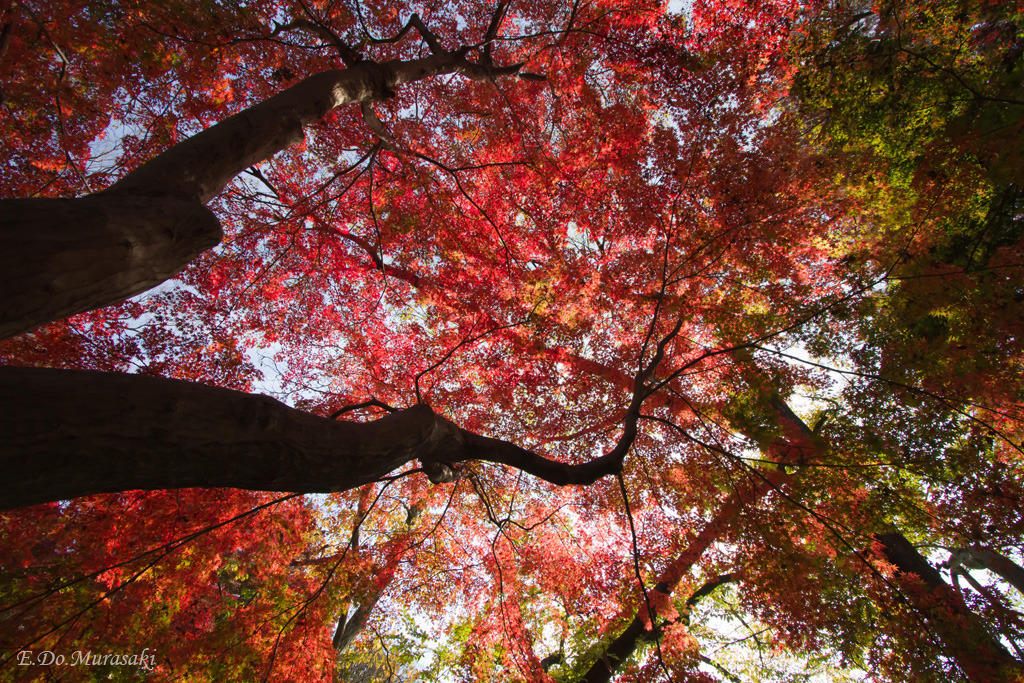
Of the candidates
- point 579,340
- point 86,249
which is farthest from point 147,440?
point 579,340

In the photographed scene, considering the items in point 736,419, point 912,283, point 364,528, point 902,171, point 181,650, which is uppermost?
point 902,171

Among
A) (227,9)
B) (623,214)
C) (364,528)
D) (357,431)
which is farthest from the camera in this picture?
(364,528)

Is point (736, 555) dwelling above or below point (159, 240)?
above

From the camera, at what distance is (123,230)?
6.49 feet

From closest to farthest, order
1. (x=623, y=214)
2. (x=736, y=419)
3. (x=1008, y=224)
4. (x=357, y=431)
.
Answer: (x=357, y=431), (x=1008, y=224), (x=736, y=419), (x=623, y=214)

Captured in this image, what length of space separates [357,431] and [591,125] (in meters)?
8.84

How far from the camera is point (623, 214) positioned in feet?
27.9

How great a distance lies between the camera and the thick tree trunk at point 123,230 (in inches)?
63.4

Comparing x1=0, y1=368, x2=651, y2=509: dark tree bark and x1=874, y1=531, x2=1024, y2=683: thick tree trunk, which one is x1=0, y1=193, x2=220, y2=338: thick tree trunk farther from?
x1=874, y1=531, x2=1024, y2=683: thick tree trunk

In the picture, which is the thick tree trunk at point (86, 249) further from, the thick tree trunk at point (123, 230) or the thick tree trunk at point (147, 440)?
the thick tree trunk at point (147, 440)

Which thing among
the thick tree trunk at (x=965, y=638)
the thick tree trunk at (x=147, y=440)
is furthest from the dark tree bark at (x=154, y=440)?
the thick tree trunk at (x=965, y=638)

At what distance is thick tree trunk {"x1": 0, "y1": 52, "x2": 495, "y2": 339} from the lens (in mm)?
1609

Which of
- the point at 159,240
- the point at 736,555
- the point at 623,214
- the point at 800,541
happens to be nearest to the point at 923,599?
the point at 800,541

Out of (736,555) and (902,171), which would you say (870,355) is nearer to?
(902,171)
